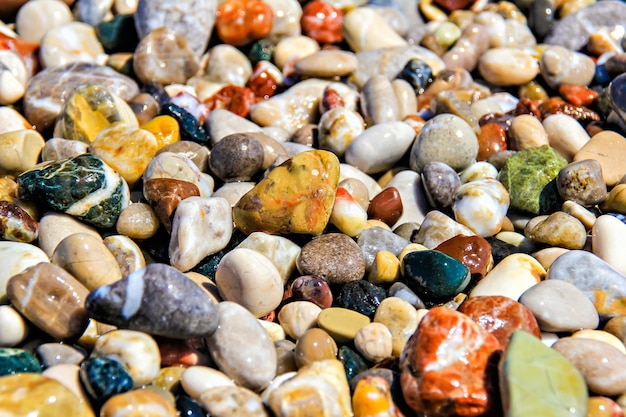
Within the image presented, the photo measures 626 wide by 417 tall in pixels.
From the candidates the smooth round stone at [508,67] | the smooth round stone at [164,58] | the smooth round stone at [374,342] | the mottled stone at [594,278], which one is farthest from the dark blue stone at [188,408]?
the smooth round stone at [508,67]

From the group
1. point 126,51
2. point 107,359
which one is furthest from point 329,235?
point 126,51

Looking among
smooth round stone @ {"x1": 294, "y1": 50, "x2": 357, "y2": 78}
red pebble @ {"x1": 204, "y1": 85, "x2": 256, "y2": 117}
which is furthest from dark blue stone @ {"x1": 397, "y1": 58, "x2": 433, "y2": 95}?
red pebble @ {"x1": 204, "y1": 85, "x2": 256, "y2": 117}

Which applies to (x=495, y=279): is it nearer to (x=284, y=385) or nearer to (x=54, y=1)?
(x=284, y=385)

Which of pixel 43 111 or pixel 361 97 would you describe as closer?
pixel 43 111

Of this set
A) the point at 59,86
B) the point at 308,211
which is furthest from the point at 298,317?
the point at 59,86

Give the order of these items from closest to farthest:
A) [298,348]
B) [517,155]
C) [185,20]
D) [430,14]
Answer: [298,348] < [517,155] < [185,20] < [430,14]

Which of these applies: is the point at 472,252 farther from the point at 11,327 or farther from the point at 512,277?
the point at 11,327
